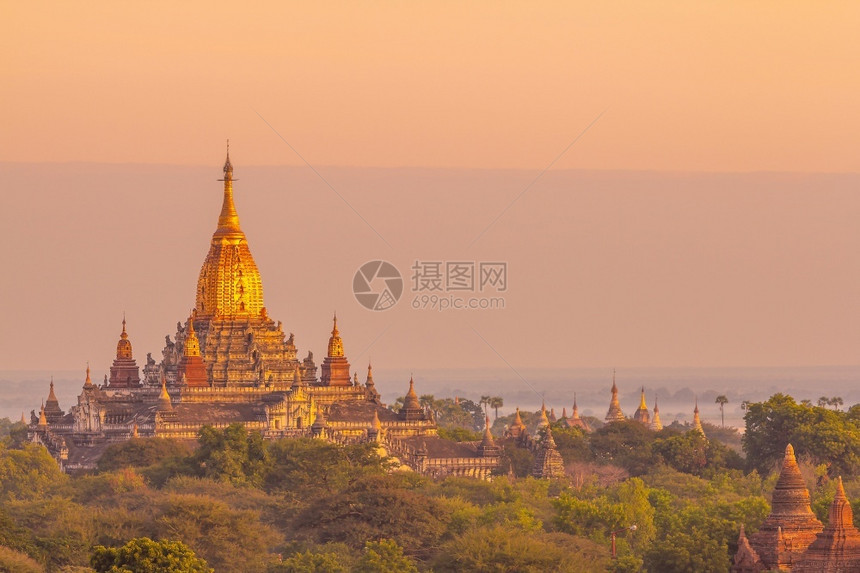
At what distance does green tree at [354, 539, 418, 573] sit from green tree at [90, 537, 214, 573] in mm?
8850

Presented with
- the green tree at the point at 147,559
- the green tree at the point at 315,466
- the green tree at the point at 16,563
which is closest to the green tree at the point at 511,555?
the green tree at the point at 147,559

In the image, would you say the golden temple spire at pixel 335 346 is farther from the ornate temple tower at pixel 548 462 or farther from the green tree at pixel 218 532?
the green tree at pixel 218 532

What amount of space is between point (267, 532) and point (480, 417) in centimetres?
10269

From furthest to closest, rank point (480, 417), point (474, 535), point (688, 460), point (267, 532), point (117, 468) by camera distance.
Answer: point (480, 417) → point (688, 460) → point (117, 468) → point (267, 532) → point (474, 535)

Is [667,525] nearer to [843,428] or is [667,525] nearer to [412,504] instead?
[412,504]

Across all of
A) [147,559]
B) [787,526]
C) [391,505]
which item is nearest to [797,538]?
[787,526]

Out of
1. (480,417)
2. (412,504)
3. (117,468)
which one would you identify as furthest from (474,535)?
(480,417)

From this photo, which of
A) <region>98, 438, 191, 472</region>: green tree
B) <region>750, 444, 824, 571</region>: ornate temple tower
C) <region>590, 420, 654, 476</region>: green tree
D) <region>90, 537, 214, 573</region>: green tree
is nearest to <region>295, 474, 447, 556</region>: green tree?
<region>750, 444, 824, 571</region>: ornate temple tower

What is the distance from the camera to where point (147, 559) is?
199 feet

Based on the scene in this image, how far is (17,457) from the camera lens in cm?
10588

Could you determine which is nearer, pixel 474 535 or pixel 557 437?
pixel 474 535

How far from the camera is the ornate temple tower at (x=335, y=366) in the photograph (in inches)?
4638

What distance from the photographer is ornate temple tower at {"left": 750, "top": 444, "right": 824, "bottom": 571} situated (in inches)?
2689

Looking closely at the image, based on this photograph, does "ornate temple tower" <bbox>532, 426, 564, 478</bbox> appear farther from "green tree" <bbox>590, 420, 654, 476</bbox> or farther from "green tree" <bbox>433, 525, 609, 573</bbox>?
"green tree" <bbox>433, 525, 609, 573</bbox>
